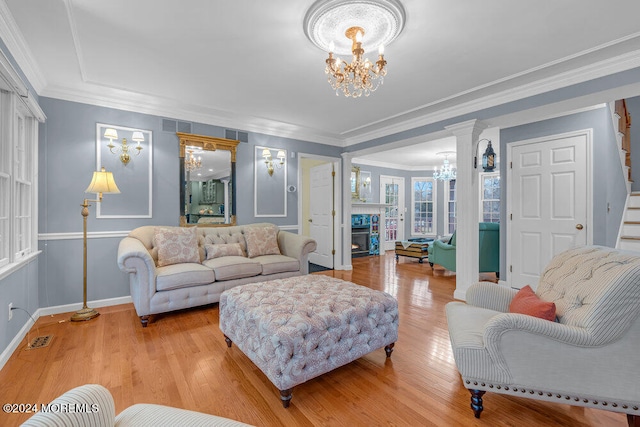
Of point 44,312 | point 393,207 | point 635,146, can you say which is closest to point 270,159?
point 44,312

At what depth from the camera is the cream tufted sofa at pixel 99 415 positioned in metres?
0.77

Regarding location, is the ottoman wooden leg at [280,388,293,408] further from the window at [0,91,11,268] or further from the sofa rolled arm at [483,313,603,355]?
the window at [0,91,11,268]

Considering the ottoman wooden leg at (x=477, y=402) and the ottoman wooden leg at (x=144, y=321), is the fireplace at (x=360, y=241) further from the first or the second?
the ottoman wooden leg at (x=477, y=402)

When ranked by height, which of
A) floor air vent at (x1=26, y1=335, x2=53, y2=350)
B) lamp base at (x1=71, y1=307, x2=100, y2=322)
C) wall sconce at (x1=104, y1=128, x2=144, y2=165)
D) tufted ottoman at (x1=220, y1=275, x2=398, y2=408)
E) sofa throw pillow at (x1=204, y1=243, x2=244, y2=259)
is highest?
wall sconce at (x1=104, y1=128, x2=144, y2=165)

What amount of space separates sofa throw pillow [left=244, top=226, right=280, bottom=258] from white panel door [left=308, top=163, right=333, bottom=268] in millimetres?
1666

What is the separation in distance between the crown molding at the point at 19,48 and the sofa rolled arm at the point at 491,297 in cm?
379

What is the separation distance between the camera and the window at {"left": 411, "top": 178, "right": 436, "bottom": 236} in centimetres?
886

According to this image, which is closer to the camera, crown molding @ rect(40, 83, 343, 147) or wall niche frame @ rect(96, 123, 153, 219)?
crown molding @ rect(40, 83, 343, 147)

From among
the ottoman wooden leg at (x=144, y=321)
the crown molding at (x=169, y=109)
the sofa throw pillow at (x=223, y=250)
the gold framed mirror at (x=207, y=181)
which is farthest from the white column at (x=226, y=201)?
the ottoman wooden leg at (x=144, y=321)

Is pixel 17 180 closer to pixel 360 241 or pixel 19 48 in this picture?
pixel 19 48

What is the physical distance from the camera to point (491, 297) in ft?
7.07

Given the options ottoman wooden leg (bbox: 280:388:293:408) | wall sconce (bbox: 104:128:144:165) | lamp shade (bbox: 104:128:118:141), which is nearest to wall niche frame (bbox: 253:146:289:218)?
wall sconce (bbox: 104:128:144:165)

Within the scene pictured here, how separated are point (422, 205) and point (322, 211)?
4257mm

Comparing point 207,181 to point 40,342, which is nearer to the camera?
point 40,342
